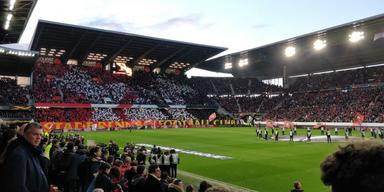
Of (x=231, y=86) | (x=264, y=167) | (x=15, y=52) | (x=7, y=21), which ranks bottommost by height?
(x=264, y=167)

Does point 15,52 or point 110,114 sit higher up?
point 15,52

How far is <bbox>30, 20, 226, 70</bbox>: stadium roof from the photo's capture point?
65.2 meters

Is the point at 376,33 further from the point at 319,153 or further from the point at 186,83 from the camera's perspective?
the point at 186,83

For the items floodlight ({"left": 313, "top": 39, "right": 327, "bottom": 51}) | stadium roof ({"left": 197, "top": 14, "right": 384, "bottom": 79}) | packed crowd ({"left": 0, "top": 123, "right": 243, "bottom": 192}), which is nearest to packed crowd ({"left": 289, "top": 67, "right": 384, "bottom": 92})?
stadium roof ({"left": 197, "top": 14, "right": 384, "bottom": 79})

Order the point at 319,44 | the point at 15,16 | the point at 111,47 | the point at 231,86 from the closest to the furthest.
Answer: the point at 15,16 → the point at 319,44 → the point at 111,47 → the point at 231,86

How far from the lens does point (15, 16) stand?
26.5 meters

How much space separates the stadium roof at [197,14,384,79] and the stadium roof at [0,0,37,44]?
45.1 meters

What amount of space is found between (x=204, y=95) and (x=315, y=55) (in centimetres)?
2739

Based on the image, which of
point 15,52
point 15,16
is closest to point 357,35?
point 15,52

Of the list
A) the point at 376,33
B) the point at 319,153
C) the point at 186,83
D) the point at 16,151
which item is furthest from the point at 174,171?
the point at 186,83

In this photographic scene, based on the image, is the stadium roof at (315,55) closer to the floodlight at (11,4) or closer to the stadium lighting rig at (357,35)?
the stadium lighting rig at (357,35)

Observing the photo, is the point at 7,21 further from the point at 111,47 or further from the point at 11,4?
the point at 111,47

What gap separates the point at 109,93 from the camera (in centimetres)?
7800

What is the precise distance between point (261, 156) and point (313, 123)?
42.9 meters
